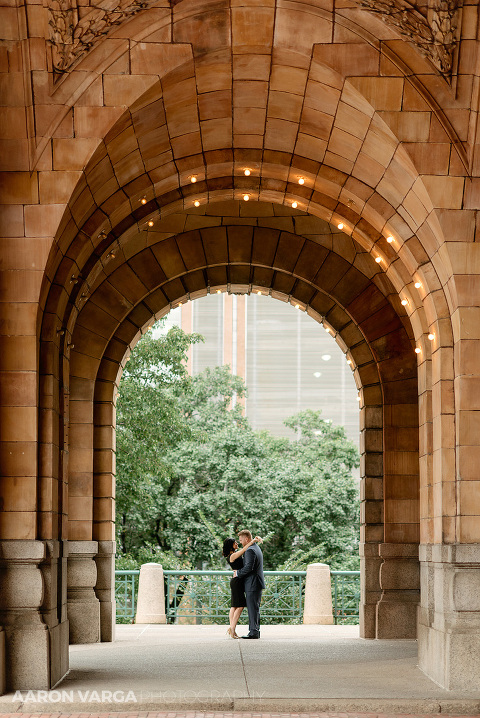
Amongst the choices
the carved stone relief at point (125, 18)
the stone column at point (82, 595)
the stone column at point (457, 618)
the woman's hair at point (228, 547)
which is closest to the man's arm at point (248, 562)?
the woman's hair at point (228, 547)

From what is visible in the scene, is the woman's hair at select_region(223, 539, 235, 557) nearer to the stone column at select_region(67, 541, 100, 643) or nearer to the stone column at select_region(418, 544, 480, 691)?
the stone column at select_region(67, 541, 100, 643)

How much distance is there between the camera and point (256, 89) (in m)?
11.5

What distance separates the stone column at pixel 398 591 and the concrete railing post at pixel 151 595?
223 inches

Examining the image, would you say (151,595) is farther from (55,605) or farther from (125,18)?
(125,18)

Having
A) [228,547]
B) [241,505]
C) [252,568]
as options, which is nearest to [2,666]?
[252,568]

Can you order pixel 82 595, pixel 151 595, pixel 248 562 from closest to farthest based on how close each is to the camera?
pixel 82 595 < pixel 248 562 < pixel 151 595

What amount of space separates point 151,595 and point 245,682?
397 inches

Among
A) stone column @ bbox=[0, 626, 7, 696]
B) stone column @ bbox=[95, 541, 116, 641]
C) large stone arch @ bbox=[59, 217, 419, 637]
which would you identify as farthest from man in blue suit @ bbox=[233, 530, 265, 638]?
stone column @ bbox=[0, 626, 7, 696]

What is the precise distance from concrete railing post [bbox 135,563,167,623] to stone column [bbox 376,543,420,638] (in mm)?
5662

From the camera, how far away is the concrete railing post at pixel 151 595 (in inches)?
802

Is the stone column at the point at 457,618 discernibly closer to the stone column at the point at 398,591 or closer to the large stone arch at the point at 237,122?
the large stone arch at the point at 237,122

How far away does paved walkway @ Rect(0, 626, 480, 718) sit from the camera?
9562 millimetres

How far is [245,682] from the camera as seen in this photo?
1082 cm

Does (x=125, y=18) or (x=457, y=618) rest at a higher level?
(x=125, y=18)
